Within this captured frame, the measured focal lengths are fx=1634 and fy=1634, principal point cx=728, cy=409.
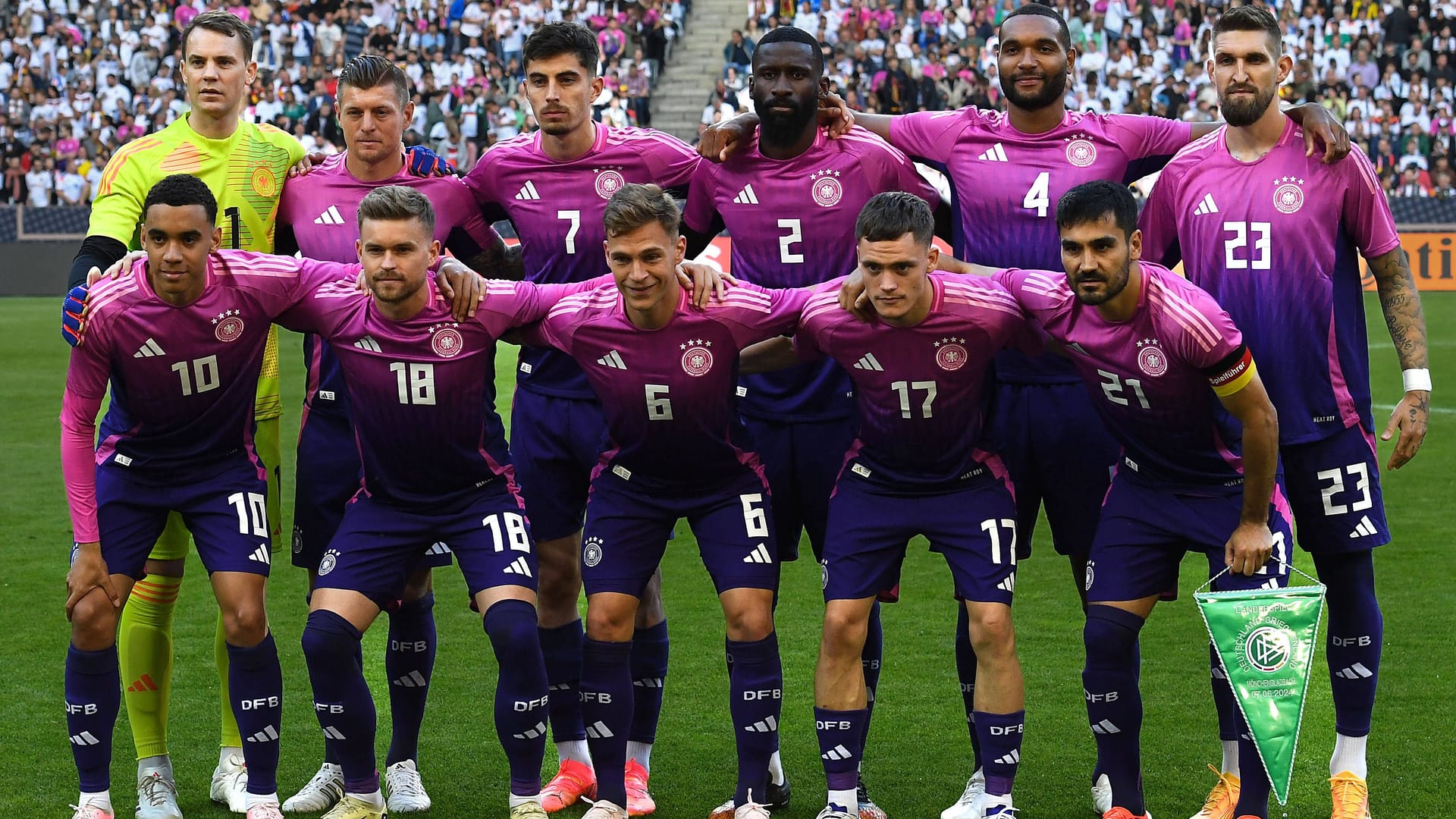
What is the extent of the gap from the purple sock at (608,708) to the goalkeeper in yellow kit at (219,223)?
1.19 metres

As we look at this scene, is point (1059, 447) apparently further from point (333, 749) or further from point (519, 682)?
point (333, 749)

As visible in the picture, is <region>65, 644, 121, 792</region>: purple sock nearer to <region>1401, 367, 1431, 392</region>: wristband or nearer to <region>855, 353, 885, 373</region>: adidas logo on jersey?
<region>855, 353, 885, 373</region>: adidas logo on jersey

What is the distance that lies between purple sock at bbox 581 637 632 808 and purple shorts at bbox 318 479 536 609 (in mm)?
329

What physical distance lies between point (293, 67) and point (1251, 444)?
26595 mm

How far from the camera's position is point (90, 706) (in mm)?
5102

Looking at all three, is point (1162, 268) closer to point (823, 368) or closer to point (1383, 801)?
point (823, 368)

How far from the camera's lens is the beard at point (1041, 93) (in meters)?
5.61

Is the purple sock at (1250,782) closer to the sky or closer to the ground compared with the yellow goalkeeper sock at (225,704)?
closer to the sky

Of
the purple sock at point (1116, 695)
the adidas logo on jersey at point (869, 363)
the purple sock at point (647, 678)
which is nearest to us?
the purple sock at point (1116, 695)

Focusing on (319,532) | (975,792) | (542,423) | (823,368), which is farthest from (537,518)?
(975,792)

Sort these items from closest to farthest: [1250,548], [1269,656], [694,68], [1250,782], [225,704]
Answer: [1269,656], [1250,548], [1250,782], [225,704], [694,68]

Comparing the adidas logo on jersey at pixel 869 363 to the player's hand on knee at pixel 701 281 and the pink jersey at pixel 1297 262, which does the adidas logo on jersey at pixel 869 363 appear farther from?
the pink jersey at pixel 1297 262

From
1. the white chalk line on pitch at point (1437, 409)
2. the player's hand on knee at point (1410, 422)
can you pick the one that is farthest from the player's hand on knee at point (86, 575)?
the white chalk line on pitch at point (1437, 409)

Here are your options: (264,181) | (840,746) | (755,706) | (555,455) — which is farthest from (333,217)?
(840,746)
